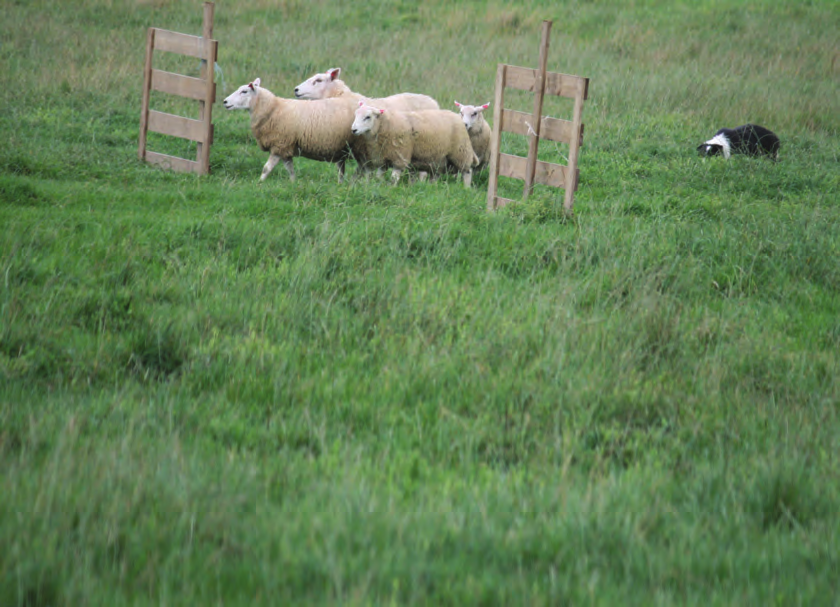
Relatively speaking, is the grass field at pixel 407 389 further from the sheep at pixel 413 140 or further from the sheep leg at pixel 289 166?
the sheep at pixel 413 140

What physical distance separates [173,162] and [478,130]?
3853 millimetres

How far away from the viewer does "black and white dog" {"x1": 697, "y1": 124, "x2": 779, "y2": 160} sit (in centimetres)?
1155

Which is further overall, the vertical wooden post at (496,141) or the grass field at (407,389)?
the vertical wooden post at (496,141)

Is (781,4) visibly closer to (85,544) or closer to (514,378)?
(514,378)

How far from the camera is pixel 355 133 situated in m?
9.25

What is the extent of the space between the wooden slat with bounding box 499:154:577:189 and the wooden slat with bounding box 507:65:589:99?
0.65 m

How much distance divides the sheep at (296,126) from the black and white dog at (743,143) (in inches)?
206

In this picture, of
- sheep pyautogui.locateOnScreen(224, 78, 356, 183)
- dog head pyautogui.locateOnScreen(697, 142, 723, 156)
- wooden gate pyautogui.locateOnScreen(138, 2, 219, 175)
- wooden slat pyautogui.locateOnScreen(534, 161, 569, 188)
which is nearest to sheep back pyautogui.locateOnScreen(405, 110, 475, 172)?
sheep pyautogui.locateOnScreen(224, 78, 356, 183)

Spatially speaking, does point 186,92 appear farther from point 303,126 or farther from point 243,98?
point 303,126

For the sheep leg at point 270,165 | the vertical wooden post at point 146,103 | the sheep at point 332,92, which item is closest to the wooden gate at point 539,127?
the sheep leg at point 270,165

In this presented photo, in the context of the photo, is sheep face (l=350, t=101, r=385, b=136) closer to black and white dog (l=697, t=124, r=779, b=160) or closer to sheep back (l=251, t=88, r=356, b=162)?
sheep back (l=251, t=88, r=356, b=162)

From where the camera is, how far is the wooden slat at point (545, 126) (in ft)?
24.9

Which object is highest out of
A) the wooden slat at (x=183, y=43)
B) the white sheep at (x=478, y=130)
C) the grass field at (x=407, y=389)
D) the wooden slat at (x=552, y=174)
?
the wooden slat at (x=183, y=43)

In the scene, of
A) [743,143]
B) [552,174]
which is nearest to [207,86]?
[552,174]
